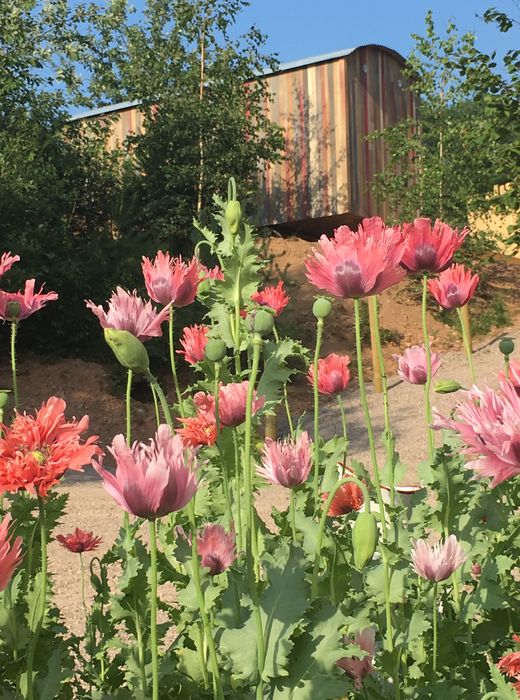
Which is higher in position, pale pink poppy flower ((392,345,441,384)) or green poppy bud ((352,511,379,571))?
pale pink poppy flower ((392,345,441,384))

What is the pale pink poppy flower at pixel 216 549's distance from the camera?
1442mm

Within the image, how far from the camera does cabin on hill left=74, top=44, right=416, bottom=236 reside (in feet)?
48.8

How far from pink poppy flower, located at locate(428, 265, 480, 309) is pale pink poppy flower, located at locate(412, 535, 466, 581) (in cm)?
81

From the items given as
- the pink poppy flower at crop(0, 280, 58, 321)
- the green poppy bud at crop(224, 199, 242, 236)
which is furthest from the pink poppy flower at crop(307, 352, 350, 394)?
the pink poppy flower at crop(0, 280, 58, 321)

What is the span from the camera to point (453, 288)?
2154 millimetres

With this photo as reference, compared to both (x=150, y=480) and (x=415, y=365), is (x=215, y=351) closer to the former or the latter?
(x=150, y=480)

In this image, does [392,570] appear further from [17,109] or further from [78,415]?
[17,109]

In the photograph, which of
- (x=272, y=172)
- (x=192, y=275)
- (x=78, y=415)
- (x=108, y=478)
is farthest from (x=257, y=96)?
(x=108, y=478)

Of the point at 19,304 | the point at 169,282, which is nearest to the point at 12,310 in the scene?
the point at 19,304

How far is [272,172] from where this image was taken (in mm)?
15570

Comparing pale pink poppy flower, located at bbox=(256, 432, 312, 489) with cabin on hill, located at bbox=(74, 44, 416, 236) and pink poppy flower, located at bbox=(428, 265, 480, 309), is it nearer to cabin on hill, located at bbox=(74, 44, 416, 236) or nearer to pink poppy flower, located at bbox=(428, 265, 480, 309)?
pink poppy flower, located at bbox=(428, 265, 480, 309)

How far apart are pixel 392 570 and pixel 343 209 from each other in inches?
536

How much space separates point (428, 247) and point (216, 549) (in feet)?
2.52

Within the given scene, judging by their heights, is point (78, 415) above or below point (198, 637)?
above
